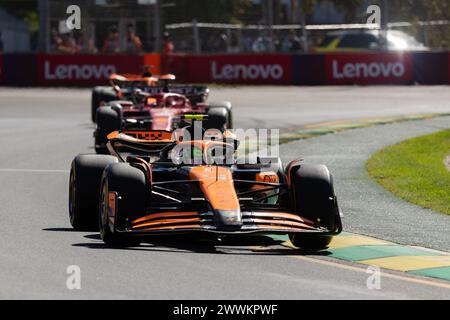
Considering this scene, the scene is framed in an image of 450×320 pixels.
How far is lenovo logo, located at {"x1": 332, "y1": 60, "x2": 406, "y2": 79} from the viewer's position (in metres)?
40.2

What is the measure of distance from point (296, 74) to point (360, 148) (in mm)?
18439

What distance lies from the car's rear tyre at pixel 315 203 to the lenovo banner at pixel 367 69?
94.8ft

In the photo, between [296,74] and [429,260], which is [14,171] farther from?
[296,74]

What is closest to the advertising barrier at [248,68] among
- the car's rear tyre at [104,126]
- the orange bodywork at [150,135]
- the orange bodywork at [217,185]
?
the car's rear tyre at [104,126]

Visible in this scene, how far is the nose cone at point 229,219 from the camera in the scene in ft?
35.0

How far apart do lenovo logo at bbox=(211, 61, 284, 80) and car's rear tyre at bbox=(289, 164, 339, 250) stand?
29.2 meters

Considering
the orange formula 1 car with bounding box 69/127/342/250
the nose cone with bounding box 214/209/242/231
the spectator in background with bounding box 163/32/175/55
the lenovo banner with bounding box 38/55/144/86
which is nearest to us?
the nose cone with bounding box 214/209/242/231

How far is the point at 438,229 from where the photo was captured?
12.6m

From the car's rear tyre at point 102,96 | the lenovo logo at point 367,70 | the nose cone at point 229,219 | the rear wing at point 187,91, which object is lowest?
the lenovo logo at point 367,70

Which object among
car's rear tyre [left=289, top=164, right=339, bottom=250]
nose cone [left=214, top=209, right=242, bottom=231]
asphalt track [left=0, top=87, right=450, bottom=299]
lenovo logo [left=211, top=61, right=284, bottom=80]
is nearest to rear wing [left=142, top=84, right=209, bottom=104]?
asphalt track [left=0, top=87, right=450, bottom=299]

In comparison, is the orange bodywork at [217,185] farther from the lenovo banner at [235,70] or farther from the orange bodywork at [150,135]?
the lenovo banner at [235,70]

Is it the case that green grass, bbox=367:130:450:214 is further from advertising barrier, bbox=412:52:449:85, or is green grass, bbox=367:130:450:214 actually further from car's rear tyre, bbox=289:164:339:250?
advertising barrier, bbox=412:52:449:85

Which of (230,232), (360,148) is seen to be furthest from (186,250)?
(360,148)

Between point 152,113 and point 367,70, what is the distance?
19.7 meters
